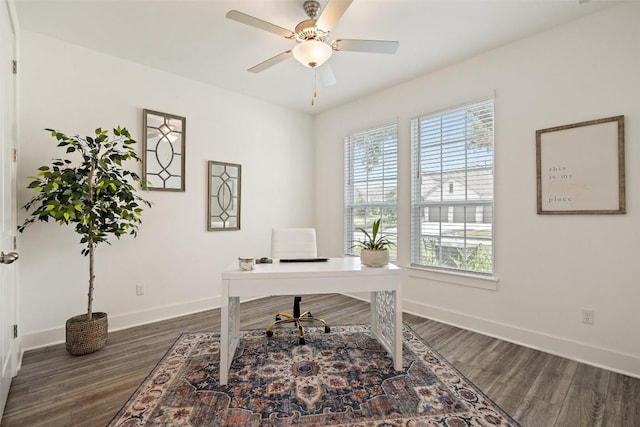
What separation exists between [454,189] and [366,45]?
181cm

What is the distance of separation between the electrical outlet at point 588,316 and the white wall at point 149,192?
345 cm

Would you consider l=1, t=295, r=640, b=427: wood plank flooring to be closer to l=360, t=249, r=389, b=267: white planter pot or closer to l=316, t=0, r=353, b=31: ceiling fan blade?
l=360, t=249, r=389, b=267: white planter pot

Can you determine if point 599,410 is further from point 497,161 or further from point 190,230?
point 190,230

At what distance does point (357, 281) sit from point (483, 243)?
164cm

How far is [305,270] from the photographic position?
215 cm

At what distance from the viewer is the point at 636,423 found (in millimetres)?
1663

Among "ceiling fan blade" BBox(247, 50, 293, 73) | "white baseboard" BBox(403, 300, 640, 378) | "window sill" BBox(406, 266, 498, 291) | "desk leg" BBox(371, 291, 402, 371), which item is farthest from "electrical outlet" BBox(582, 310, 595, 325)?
"ceiling fan blade" BBox(247, 50, 293, 73)

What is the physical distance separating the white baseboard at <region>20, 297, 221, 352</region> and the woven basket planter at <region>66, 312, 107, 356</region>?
408 millimetres

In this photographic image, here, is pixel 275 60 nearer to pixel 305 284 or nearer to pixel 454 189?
pixel 305 284

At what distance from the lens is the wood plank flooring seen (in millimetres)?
1727

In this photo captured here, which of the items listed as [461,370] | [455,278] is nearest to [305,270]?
[461,370]

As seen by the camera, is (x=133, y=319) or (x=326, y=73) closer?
(x=326, y=73)


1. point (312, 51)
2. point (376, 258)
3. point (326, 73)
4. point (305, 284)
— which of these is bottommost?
point (305, 284)

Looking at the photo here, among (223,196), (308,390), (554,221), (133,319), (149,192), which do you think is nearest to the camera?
(308,390)
